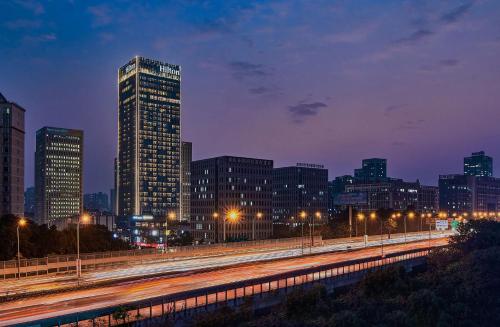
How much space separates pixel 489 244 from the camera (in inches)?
3743

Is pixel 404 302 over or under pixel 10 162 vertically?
under

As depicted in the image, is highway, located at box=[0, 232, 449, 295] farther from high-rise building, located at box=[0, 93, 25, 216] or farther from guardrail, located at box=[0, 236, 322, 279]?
high-rise building, located at box=[0, 93, 25, 216]

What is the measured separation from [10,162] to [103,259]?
334 feet

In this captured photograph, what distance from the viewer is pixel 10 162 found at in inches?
6102

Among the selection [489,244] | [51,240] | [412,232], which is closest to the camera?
[51,240]

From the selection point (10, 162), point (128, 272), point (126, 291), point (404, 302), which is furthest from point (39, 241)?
point (10, 162)

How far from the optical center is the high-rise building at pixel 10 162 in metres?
152

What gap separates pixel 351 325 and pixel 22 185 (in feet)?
463

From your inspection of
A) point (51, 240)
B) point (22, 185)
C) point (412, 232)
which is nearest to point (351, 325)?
point (51, 240)

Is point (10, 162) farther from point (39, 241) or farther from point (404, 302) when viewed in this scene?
point (404, 302)

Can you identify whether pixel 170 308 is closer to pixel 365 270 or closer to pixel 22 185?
pixel 365 270

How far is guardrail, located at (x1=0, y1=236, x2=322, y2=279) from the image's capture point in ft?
196

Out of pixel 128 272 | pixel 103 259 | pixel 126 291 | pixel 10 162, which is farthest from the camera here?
pixel 10 162

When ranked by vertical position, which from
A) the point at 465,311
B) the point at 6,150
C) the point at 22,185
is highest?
the point at 6,150
